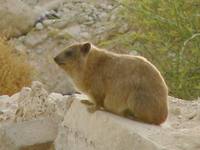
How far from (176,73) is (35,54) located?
5.67 m

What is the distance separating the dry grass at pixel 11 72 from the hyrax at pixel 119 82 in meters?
4.94

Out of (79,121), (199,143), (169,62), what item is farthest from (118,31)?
(199,143)

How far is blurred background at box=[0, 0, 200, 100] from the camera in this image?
33.4 ft

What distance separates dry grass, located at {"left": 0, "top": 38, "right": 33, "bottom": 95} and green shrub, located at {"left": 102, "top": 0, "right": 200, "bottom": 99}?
1.98 m

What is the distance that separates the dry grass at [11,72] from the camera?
1184 centimetres

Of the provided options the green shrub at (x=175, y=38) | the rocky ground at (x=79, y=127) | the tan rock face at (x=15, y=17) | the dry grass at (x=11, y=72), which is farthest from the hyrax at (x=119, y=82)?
the tan rock face at (x=15, y=17)

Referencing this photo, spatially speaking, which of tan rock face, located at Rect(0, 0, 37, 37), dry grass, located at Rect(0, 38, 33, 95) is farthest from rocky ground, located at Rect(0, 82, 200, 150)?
tan rock face, located at Rect(0, 0, 37, 37)

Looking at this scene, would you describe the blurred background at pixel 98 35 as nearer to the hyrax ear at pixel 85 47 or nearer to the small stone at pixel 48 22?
the small stone at pixel 48 22

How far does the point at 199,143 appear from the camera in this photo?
615 cm

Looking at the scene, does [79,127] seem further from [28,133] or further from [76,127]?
[28,133]

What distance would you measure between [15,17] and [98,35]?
1.74 metres

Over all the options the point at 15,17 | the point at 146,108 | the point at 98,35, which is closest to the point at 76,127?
the point at 146,108

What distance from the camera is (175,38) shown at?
10367 millimetres

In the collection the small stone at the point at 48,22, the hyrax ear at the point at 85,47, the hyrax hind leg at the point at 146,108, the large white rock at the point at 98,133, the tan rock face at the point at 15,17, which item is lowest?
the small stone at the point at 48,22
